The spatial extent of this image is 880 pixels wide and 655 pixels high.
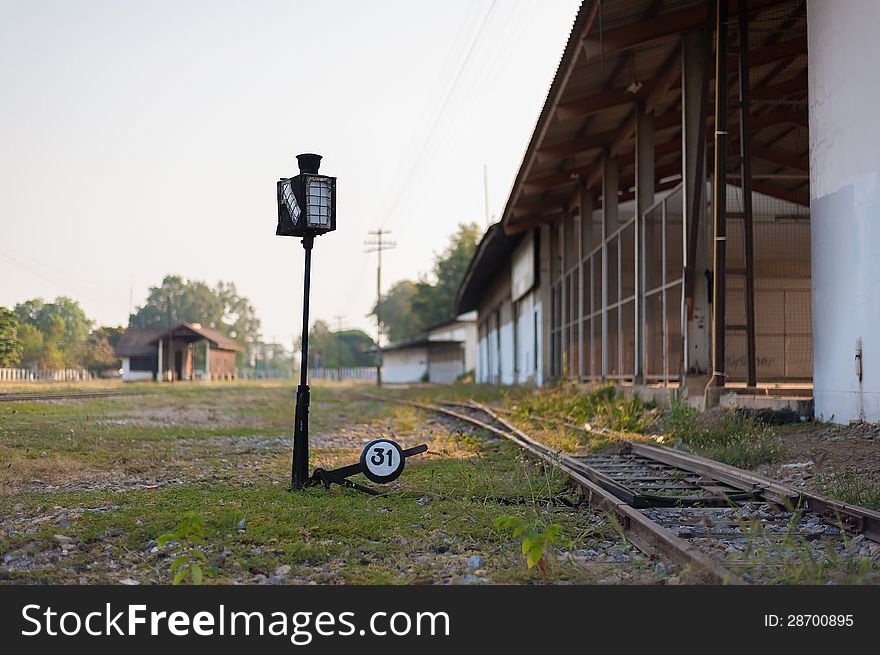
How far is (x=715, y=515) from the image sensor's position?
6.04 meters

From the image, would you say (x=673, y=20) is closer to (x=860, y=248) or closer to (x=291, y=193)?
(x=860, y=248)

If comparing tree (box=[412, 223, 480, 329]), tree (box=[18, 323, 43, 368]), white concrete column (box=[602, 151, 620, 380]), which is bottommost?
tree (box=[18, 323, 43, 368])

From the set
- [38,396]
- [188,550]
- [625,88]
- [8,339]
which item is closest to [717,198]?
[625,88]

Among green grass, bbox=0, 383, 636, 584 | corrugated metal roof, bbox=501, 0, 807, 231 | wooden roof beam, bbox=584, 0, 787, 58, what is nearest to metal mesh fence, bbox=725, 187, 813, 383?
corrugated metal roof, bbox=501, 0, 807, 231

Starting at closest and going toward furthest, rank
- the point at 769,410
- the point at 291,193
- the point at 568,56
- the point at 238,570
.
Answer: the point at 238,570 < the point at 291,193 < the point at 769,410 < the point at 568,56

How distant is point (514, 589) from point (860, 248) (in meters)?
6.94

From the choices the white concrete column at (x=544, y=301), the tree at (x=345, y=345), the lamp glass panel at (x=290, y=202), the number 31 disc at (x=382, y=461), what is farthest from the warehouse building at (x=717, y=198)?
the tree at (x=345, y=345)

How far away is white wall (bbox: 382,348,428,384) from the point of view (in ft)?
229

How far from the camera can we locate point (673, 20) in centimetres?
1315

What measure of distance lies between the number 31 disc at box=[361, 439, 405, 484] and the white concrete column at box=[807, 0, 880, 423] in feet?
16.0

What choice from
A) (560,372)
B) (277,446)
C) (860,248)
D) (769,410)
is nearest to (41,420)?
(277,446)

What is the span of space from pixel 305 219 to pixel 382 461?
190cm

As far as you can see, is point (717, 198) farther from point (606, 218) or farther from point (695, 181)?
point (606, 218)

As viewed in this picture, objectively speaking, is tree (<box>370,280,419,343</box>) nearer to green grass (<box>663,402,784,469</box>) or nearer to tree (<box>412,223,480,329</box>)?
tree (<box>412,223,480,329</box>)
